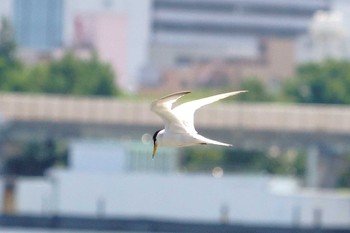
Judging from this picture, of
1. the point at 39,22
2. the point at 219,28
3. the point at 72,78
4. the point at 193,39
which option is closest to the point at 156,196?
the point at 72,78

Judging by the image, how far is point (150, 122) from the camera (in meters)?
60.3

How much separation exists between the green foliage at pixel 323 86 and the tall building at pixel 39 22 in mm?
45905

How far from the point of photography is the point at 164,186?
54.7 m

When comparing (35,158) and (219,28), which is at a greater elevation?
(35,158)

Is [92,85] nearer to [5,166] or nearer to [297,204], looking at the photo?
[5,166]

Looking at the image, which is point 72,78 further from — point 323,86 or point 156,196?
point 156,196

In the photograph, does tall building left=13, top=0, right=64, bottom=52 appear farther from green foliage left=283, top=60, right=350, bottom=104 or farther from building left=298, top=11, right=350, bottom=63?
green foliage left=283, top=60, right=350, bottom=104

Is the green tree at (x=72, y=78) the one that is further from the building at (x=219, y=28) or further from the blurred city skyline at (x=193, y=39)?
the building at (x=219, y=28)

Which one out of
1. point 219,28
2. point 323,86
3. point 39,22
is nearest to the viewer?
point 323,86

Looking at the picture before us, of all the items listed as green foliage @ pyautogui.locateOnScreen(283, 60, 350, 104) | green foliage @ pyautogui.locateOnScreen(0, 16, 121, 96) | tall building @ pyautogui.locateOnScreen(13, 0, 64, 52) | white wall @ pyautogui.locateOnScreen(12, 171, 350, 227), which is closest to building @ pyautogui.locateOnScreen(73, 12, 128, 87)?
tall building @ pyautogui.locateOnScreen(13, 0, 64, 52)

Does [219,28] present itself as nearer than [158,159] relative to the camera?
No

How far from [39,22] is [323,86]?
191ft

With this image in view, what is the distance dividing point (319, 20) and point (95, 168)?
266ft

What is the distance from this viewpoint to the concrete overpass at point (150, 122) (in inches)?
2398
